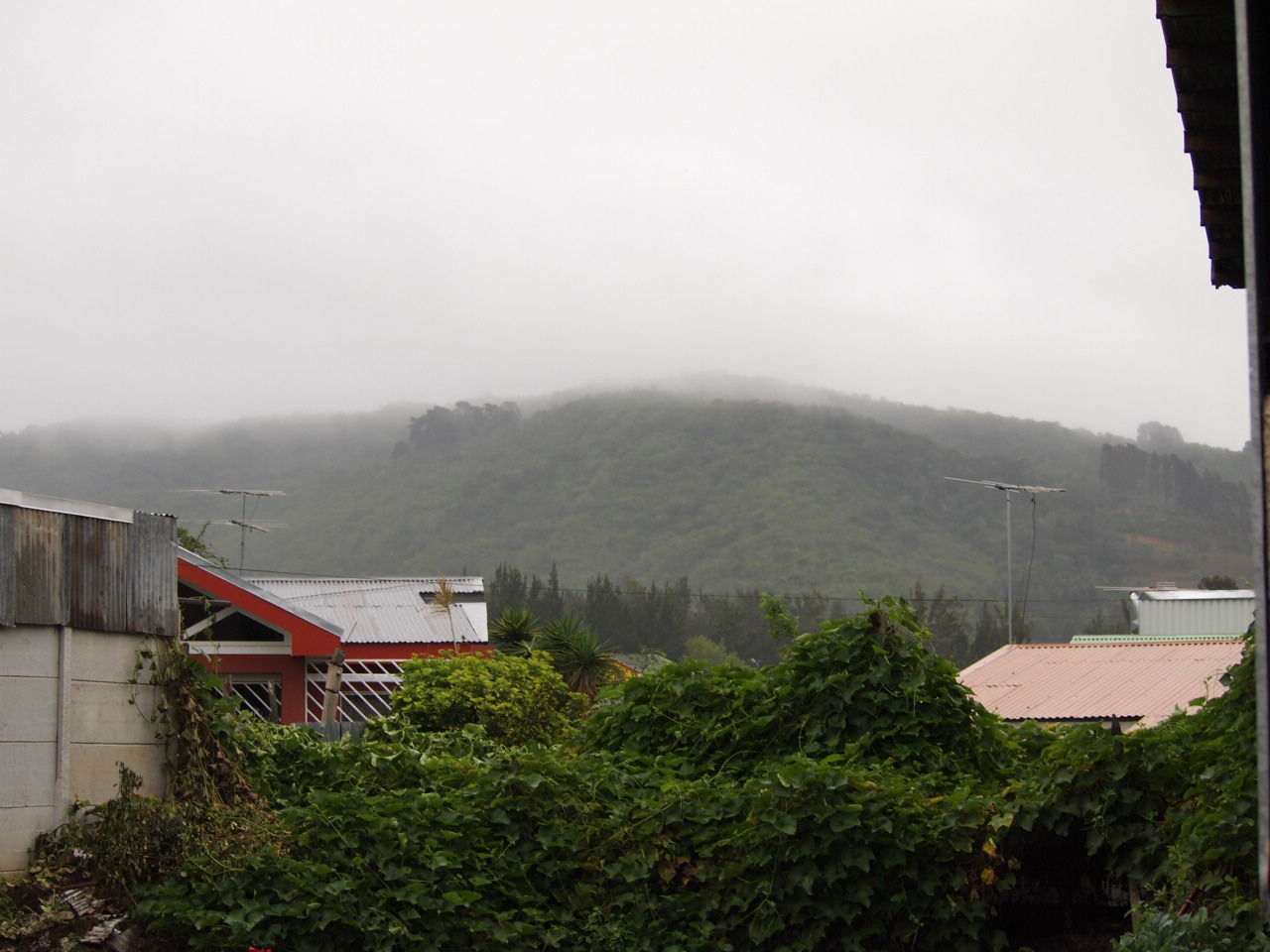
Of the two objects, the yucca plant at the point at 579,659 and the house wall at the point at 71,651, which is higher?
the house wall at the point at 71,651

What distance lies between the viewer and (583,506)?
16000 centimetres

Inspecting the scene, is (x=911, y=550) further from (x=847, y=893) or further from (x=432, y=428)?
(x=847, y=893)

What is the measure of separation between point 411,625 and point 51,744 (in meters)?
19.8

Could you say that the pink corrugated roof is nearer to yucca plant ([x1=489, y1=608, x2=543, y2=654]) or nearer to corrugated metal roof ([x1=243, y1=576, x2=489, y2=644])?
yucca plant ([x1=489, y1=608, x2=543, y2=654])

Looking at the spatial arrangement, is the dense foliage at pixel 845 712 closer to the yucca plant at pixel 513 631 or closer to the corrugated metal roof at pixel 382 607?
the yucca plant at pixel 513 631

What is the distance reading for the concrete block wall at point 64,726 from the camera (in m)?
8.36

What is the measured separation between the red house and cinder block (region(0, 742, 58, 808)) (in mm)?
9604

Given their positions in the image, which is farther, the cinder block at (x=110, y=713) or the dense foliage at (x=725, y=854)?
the cinder block at (x=110, y=713)

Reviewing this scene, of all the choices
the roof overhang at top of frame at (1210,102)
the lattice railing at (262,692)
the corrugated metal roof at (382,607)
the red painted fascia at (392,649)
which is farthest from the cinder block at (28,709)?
the red painted fascia at (392,649)

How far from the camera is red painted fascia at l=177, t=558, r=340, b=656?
22.1 metres

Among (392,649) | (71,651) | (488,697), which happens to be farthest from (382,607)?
(71,651)

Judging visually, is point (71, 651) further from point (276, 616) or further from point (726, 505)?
point (726, 505)

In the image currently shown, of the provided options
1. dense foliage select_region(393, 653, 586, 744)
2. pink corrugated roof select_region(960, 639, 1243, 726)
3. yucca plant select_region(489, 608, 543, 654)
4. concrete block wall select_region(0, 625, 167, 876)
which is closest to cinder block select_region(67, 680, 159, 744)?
concrete block wall select_region(0, 625, 167, 876)

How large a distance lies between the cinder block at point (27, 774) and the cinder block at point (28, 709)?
0.06 metres
